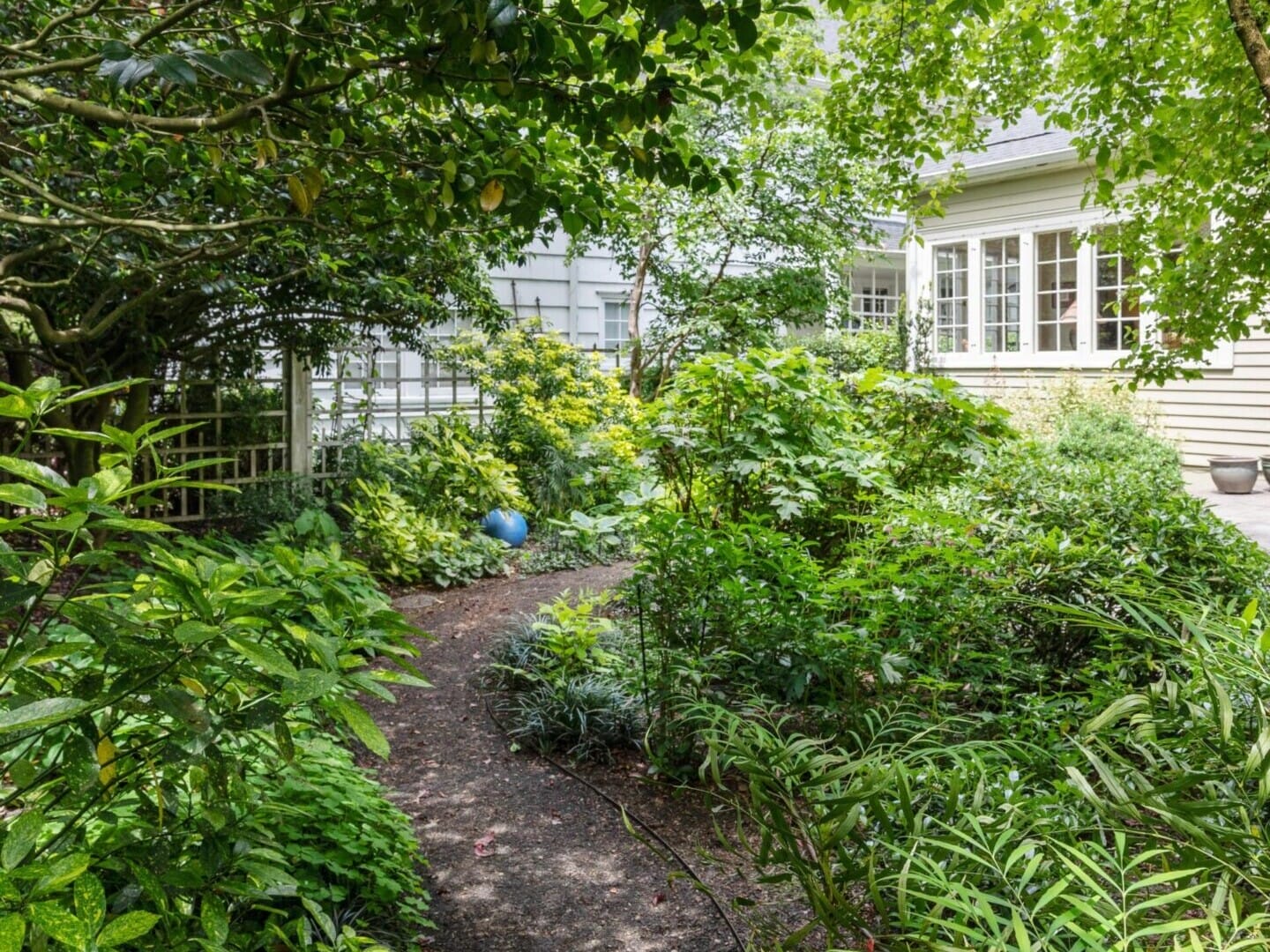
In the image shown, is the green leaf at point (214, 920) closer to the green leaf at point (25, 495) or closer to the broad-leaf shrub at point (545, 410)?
the green leaf at point (25, 495)

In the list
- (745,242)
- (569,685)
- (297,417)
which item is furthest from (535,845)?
(745,242)

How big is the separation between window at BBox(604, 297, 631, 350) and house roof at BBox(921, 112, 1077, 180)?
17.2 ft

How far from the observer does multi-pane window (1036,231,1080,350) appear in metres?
13.5

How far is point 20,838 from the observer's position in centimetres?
139

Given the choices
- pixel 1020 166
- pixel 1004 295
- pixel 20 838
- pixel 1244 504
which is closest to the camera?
pixel 20 838

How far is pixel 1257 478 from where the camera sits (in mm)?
11617

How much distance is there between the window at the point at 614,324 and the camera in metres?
16.4

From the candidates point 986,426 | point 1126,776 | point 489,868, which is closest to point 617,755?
point 489,868

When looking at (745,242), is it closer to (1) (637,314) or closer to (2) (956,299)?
(1) (637,314)

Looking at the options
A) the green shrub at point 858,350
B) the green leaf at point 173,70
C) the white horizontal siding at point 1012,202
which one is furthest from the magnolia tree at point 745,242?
the green leaf at point 173,70

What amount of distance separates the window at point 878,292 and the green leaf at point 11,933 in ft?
63.1

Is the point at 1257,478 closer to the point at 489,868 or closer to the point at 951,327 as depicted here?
the point at 951,327

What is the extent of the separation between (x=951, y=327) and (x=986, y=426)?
10.2 metres

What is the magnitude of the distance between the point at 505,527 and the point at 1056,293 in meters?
8.93
